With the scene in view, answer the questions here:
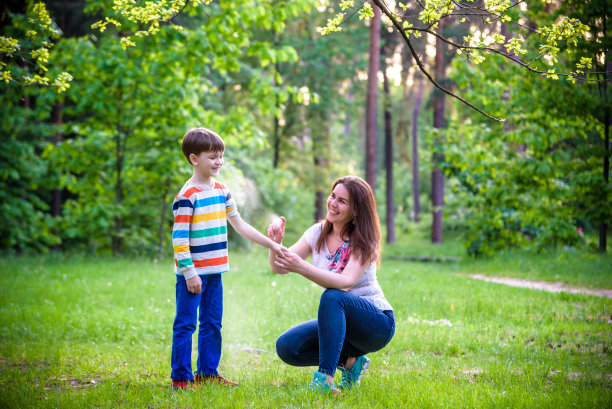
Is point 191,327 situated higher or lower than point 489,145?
lower

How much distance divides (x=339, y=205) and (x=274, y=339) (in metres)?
2.48

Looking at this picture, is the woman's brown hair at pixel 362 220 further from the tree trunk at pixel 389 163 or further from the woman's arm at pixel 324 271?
the tree trunk at pixel 389 163

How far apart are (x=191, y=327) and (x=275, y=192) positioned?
17.5 m

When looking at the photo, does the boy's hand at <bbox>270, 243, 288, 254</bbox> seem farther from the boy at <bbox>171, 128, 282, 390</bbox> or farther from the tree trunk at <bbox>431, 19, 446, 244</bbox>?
the tree trunk at <bbox>431, 19, 446, 244</bbox>

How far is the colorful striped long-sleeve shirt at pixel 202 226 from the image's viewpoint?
3.71 meters

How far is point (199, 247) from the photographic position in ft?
12.5

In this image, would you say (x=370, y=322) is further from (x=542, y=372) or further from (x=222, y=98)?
(x=222, y=98)

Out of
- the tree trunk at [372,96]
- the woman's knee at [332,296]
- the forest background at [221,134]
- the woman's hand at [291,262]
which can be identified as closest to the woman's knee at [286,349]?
the woman's knee at [332,296]

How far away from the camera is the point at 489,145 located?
43.4 ft

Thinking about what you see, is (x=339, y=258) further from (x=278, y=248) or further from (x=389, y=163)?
(x=389, y=163)

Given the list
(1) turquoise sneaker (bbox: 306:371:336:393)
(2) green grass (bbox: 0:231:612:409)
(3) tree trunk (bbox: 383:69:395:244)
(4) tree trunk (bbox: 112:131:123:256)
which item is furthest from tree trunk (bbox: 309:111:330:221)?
(1) turquoise sneaker (bbox: 306:371:336:393)

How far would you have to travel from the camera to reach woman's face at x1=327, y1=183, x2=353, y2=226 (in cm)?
376

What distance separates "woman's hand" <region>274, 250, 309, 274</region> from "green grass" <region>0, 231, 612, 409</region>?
0.84m

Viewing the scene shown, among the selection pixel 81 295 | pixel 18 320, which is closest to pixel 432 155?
pixel 81 295
